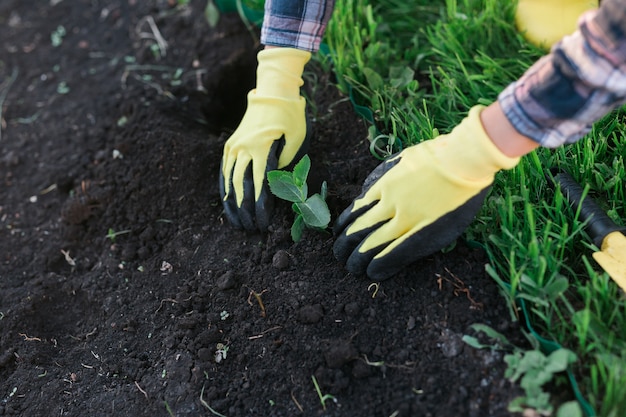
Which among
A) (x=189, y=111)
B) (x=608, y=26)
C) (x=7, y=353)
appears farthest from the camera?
(x=189, y=111)

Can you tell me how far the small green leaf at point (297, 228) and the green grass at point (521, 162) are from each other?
0.35 meters

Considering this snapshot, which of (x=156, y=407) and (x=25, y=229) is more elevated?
(x=156, y=407)

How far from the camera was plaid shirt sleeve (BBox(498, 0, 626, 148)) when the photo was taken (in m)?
1.09

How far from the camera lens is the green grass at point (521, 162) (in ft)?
4.24

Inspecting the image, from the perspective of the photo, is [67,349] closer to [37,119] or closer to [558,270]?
[37,119]

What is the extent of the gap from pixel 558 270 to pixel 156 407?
3.16 ft

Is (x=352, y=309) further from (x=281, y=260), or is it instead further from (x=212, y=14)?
(x=212, y=14)

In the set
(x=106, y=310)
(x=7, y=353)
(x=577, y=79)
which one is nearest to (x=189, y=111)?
(x=106, y=310)

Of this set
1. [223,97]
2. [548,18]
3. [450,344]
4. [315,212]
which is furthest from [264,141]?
[548,18]

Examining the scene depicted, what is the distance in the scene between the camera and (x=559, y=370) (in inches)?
47.6

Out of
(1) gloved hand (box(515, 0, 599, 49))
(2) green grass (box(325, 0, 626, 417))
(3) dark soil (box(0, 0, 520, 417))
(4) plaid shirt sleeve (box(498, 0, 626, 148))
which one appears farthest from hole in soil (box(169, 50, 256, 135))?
(4) plaid shirt sleeve (box(498, 0, 626, 148))

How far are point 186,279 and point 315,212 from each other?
1.33 ft

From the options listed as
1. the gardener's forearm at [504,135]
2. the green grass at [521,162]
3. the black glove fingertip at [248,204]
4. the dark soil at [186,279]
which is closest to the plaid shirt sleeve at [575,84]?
the gardener's forearm at [504,135]

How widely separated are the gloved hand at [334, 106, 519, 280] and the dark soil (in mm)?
80
